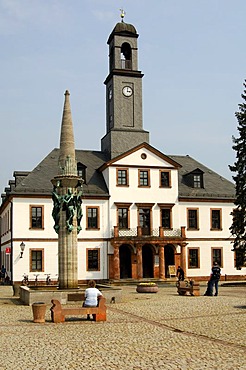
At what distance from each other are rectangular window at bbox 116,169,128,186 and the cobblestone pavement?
2702cm

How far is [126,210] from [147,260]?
466cm

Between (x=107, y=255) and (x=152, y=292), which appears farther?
(x=107, y=255)

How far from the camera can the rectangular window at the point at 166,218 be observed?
4758cm

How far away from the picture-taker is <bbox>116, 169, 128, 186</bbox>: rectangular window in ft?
153

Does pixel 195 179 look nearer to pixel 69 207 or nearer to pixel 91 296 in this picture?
pixel 69 207

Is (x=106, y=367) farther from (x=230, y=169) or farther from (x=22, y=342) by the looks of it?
(x=230, y=169)

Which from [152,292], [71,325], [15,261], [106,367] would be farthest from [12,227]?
[106,367]

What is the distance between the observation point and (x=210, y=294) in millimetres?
27109

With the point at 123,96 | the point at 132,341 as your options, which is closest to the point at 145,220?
the point at 123,96

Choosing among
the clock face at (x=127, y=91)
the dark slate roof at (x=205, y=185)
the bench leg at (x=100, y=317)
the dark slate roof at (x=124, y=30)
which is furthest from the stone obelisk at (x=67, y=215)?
the dark slate roof at (x=124, y=30)

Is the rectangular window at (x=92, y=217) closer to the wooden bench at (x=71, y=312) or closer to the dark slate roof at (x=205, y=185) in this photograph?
the dark slate roof at (x=205, y=185)

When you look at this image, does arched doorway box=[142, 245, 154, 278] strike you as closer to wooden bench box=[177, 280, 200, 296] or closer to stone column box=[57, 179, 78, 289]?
wooden bench box=[177, 280, 200, 296]

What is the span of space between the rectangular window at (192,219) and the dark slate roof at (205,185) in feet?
4.25

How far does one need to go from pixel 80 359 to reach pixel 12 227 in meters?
34.1
